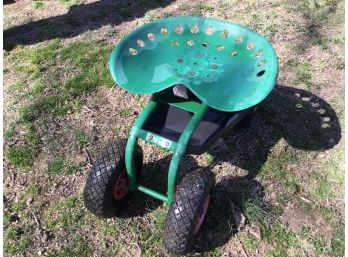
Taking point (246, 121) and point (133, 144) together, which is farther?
point (246, 121)

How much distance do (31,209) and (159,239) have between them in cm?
82

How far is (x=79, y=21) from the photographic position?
14.6ft

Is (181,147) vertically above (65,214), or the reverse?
(181,147)

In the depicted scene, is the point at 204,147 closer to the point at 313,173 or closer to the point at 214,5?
the point at 313,173

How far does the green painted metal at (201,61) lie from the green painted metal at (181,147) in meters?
0.11

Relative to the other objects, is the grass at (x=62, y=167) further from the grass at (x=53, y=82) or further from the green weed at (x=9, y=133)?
the green weed at (x=9, y=133)

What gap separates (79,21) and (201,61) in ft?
7.29

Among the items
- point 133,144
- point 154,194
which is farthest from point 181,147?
point 154,194

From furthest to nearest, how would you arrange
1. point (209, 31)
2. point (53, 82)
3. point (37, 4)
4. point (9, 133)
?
point (37, 4) < point (53, 82) < point (9, 133) < point (209, 31)

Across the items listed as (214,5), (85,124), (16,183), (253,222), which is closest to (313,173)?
(253,222)

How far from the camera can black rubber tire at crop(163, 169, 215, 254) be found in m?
2.27

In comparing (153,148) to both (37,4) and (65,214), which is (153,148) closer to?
(65,214)

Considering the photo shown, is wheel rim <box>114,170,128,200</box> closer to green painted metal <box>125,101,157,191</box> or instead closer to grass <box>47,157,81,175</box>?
green painted metal <box>125,101,157,191</box>

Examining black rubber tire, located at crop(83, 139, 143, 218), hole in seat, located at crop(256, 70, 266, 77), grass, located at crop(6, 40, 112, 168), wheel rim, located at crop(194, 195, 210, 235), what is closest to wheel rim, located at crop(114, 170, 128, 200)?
black rubber tire, located at crop(83, 139, 143, 218)
